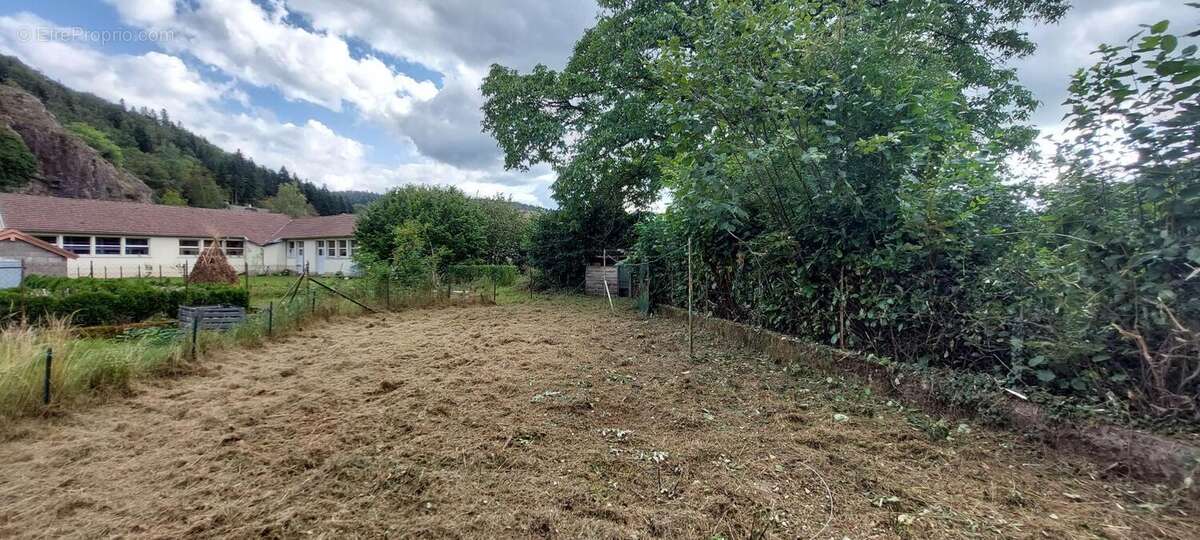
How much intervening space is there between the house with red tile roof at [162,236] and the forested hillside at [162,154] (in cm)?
1919

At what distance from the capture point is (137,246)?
21.4m

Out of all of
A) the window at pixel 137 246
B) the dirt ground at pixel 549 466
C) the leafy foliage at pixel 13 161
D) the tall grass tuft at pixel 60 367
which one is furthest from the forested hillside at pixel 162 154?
the dirt ground at pixel 549 466

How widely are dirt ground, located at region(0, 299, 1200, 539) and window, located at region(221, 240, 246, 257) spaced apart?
26.1 m

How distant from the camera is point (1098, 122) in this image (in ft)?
7.79

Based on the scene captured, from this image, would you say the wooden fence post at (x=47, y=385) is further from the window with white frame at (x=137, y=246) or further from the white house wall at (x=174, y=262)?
the window with white frame at (x=137, y=246)

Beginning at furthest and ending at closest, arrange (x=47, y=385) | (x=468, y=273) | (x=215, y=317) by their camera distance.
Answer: (x=468, y=273), (x=215, y=317), (x=47, y=385)

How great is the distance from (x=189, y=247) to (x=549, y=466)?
2972 centimetres

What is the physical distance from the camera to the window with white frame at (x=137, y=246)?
21219 mm

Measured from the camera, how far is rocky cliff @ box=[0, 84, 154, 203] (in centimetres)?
3216

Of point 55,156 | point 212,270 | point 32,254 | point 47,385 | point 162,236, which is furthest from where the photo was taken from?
point 55,156

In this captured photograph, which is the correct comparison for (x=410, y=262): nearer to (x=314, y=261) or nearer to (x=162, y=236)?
(x=314, y=261)

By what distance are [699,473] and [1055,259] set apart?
7.72 feet

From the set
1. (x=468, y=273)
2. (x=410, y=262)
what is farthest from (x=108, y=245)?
(x=410, y=262)

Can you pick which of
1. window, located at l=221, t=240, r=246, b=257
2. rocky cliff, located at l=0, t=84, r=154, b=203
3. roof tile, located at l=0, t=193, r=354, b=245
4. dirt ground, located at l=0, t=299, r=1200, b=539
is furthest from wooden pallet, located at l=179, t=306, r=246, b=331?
rocky cliff, located at l=0, t=84, r=154, b=203
